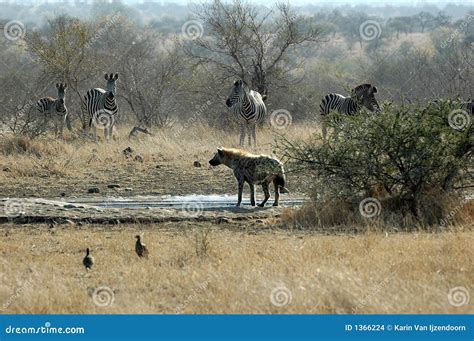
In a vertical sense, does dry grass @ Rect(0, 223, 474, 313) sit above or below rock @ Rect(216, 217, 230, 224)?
below

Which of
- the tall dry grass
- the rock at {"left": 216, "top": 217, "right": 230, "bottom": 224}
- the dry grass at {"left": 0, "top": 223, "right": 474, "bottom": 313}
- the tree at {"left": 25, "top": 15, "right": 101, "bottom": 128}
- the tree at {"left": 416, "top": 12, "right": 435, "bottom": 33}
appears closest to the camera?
the dry grass at {"left": 0, "top": 223, "right": 474, "bottom": 313}

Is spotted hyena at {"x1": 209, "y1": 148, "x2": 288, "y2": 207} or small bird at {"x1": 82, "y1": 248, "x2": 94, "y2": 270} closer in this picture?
small bird at {"x1": 82, "y1": 248, "x2": 94, "y2": 270}

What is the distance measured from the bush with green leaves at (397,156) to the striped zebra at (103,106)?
12458 millimetres

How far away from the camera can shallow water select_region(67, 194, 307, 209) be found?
46.5 ft

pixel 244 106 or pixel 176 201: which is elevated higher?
pixel 244 106

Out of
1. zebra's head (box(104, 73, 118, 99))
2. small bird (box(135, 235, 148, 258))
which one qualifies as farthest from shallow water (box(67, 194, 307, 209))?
zebra's head (box(104, 73, 118, 99))

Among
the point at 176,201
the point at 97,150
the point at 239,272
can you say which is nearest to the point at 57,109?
the point at 97,150

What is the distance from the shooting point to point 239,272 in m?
8.66

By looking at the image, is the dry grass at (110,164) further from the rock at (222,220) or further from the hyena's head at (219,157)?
the rock at (222,220)

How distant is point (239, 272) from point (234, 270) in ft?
0.48

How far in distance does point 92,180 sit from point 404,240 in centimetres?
837

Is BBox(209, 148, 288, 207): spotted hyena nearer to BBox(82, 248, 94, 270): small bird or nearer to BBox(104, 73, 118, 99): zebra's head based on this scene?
BBox(82, 248, 94, 270): small bird

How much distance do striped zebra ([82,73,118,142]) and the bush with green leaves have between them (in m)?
12.5

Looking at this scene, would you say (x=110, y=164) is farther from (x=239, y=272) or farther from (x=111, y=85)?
(x=239, y=272)
